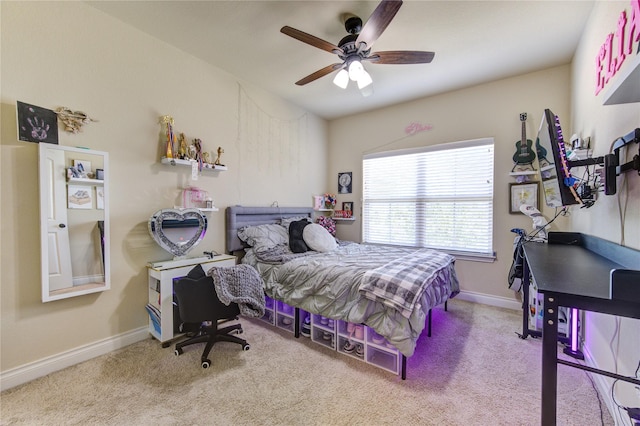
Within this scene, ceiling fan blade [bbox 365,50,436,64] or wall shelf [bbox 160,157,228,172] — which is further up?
ceiling fan blade [bbox 365,50,436,64]

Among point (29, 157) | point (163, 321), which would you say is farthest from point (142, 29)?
point (163, 321)

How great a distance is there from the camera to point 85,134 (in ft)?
6.98

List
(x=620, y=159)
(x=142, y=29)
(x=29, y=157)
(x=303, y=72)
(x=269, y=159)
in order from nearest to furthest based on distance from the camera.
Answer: (x=620, y=159) < (x=29, y=157) < (x=142, y=29) < (x=303, y=72) < (x=269, y=159)

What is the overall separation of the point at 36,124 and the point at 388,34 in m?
2.95

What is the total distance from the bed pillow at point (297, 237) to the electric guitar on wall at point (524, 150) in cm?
272

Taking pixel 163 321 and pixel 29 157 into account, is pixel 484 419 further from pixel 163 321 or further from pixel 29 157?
pixel 29 157

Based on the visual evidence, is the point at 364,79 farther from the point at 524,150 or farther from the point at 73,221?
the point at 73,221

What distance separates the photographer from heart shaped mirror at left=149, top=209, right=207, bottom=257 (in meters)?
2.41

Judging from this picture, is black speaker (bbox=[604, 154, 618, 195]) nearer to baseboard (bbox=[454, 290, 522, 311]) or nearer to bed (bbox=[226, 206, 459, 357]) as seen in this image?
bed (bbox=[226, 206, 459, 357])

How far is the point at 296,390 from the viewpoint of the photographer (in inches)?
68.9

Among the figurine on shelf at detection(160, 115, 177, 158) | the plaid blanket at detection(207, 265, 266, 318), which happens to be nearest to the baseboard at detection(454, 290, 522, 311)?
the plaid blanket at detection(207, 265, 266, 318)

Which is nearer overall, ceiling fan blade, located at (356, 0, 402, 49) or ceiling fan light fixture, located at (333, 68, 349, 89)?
ceiling fan blade, located at (356, 0, 402, 49)

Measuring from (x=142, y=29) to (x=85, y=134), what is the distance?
114 cm

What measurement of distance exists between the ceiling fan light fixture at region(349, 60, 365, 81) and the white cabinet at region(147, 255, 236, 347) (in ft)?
7.53
